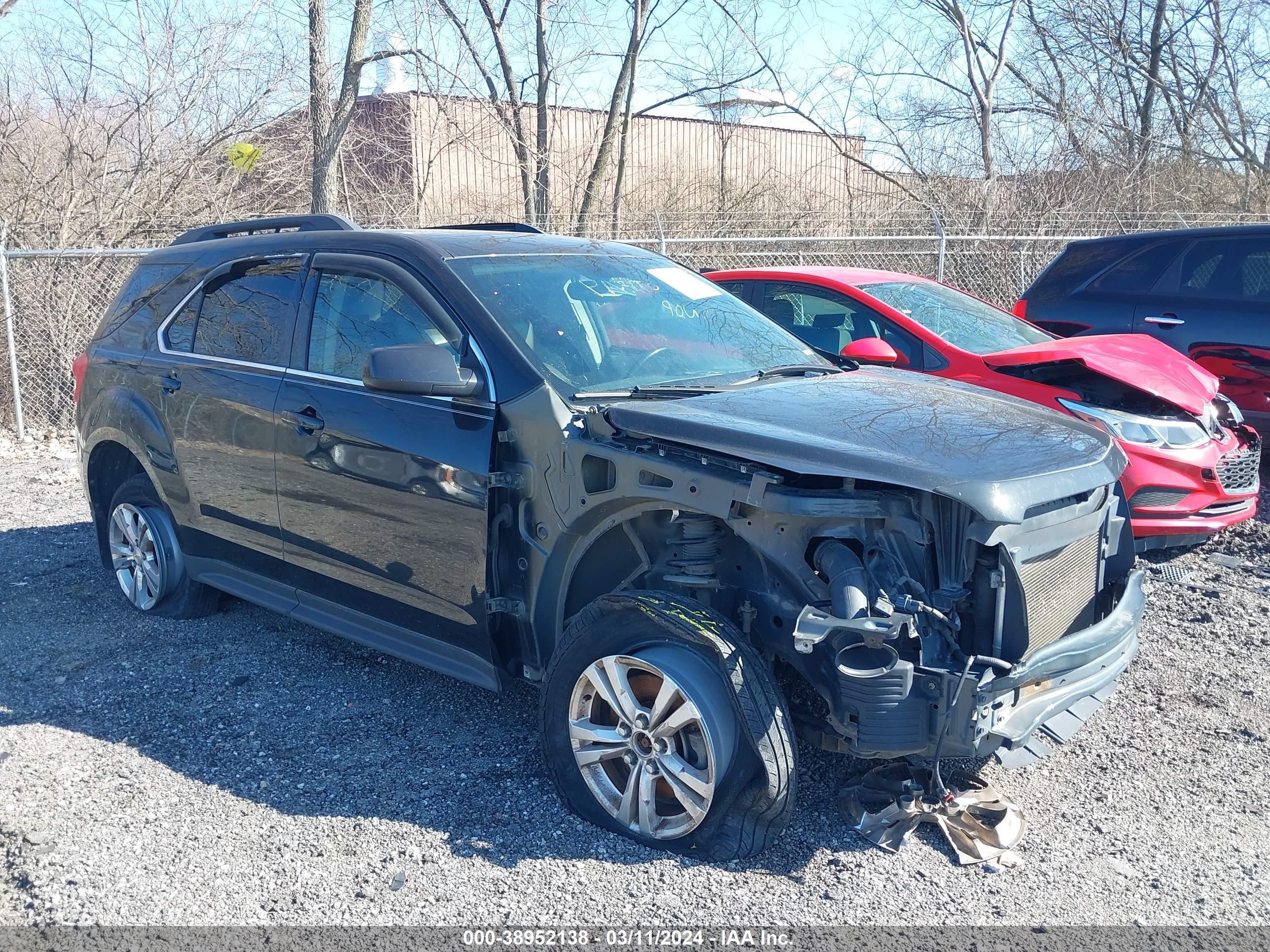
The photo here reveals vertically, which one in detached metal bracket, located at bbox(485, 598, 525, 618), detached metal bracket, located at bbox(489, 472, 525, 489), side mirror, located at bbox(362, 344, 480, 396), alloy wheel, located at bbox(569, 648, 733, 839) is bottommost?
alloy wheel, located at bbox(569, 648, 733, 839)

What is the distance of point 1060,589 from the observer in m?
3.39

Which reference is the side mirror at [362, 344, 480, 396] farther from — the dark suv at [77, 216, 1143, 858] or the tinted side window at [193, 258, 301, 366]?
the tinted side window at [193, 258, 301, 366]

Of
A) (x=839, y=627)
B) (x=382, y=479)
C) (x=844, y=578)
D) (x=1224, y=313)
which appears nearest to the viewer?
(x=839, y=627)

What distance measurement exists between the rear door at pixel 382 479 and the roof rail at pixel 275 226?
19.1 inches

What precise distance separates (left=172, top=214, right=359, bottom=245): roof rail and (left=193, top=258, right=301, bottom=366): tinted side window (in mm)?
317

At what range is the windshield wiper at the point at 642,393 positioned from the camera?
3.68 metres

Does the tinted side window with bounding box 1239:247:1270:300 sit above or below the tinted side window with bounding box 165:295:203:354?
→ above

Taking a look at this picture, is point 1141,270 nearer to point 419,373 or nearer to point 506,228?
point 506,228

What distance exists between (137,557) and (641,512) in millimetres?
3418

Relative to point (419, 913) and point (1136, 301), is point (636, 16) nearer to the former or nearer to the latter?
point (1136, 301)

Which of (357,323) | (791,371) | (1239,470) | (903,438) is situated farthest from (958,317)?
Result: (357,323)

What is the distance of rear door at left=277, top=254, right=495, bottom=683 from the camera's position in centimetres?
378

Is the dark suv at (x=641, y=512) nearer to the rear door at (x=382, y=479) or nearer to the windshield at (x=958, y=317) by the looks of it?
the rear door at (x=382, y=479)

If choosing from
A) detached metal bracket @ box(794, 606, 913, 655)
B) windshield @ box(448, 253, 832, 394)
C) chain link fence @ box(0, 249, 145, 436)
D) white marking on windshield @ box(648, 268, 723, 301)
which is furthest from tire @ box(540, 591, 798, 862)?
chain link fence @ box(0, 249, 145, 436)
